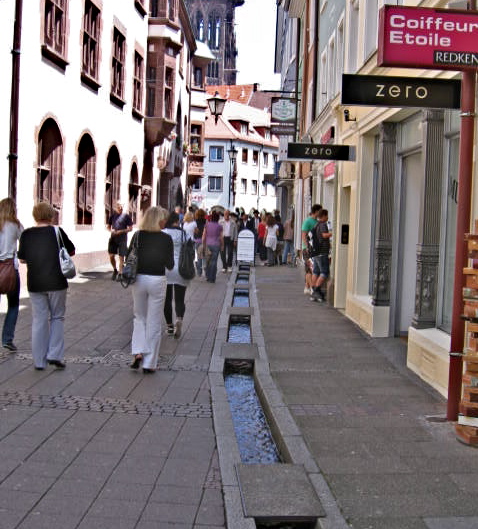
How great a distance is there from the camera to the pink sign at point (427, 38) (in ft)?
18.4

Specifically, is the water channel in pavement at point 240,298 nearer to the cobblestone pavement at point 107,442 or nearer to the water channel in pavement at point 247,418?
the cobblestone pavement at point 107,442

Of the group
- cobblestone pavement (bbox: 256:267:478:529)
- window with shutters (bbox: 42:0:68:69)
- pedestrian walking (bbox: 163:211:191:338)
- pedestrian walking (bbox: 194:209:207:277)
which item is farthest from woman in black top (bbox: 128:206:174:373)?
pedestrian walking (bbox: 194:209:207:277)

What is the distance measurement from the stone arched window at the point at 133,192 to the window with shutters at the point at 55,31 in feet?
27.6

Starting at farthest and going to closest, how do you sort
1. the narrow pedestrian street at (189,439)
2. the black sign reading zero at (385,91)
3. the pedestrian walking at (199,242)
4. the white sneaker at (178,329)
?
the pedestrian walking at (199,242) → the white sneaker at (178,329) → the black sign reading zero at (385,91) → the narrow pedestrian street at (189,439)

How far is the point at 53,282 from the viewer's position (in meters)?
8.15

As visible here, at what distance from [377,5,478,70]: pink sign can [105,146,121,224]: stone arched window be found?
18.8 metres

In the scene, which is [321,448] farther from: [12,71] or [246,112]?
[246,112]

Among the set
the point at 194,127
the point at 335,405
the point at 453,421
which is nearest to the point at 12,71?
the point at 335,405

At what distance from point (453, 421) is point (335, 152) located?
23.8 ft

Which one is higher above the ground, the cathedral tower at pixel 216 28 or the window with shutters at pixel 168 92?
the cathedral tower at pixel 216 28

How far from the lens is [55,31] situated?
59.7ft

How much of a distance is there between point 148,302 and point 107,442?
2.76 metres

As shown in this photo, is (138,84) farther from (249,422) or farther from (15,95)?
(249,422)

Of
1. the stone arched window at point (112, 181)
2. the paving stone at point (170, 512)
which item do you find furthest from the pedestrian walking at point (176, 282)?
the stone arched window at point (112, 181)
